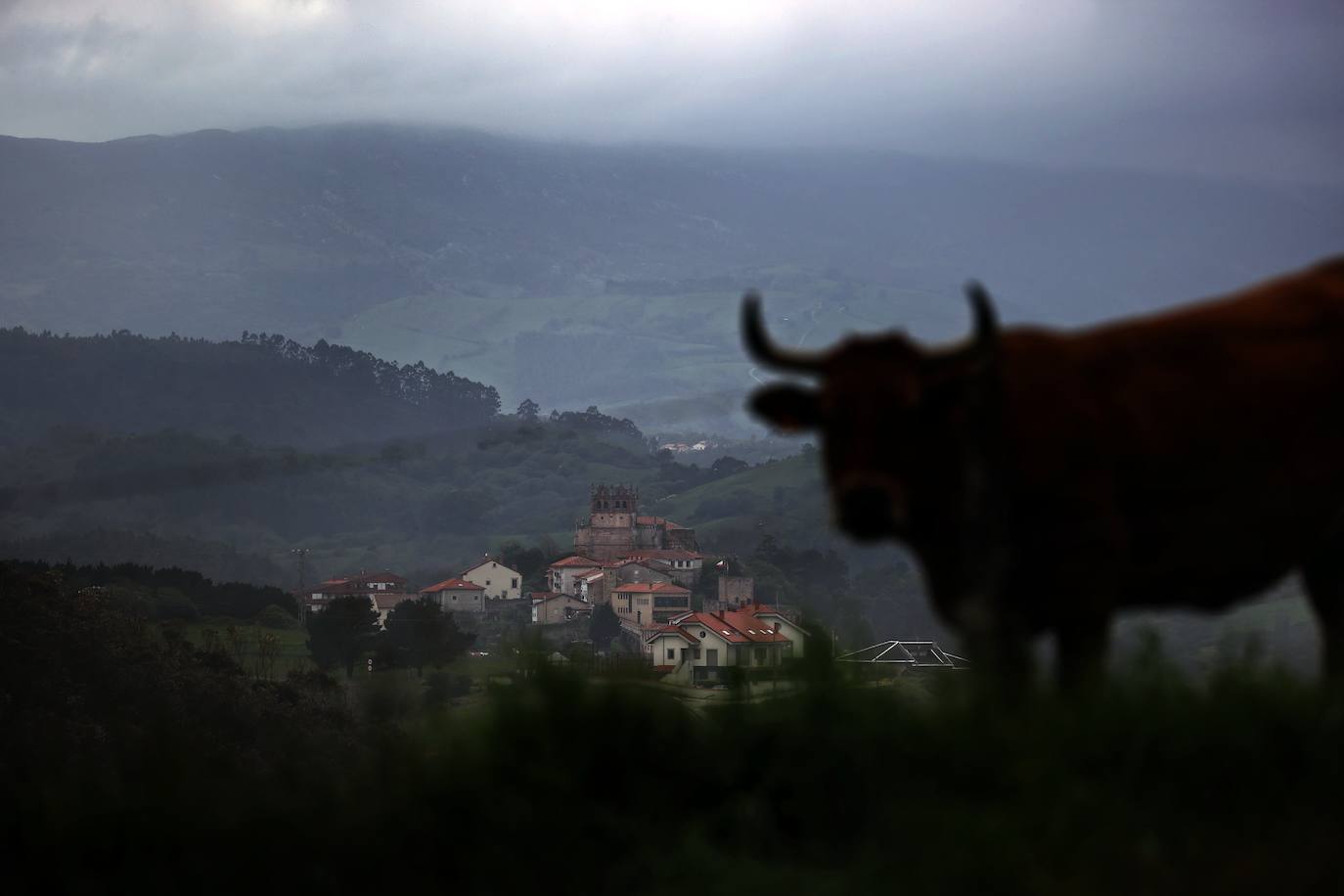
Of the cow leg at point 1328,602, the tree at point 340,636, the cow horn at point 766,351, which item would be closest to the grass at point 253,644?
the tree at point 340,636

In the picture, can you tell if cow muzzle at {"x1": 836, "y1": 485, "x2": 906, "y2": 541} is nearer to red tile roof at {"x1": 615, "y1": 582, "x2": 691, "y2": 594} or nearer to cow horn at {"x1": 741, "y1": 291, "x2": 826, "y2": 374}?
cow horn at {"x1": 741, "y1": 291, "x2": 826, "y2": 374}

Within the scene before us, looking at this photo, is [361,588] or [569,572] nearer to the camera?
[361,588]

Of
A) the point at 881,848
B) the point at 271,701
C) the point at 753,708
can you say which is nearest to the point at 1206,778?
the point at 881,848

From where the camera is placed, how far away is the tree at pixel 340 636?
111 metres

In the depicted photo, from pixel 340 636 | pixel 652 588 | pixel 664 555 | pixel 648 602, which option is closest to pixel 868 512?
pixel 340 636

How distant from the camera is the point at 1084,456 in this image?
6473 millimetres

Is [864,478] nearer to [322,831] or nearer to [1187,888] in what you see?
[1187,888]

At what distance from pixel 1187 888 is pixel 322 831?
300 cm

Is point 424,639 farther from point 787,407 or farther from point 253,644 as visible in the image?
point 787,407

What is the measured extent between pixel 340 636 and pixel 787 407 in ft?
358

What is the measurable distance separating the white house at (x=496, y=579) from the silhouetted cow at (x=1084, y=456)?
164 meters

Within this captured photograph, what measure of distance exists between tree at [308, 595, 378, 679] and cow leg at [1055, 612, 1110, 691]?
102 meters

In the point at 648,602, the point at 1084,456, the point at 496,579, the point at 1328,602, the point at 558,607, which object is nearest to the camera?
the point at 1084,456

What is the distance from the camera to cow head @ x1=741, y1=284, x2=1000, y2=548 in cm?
634
